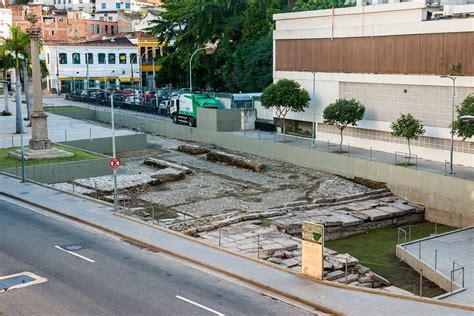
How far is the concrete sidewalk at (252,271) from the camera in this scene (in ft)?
76.8

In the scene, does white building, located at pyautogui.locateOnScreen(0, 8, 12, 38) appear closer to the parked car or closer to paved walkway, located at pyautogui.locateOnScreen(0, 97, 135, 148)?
paved walkway, located at pyautogui.locateOnScreen(0, 97, 135, 148)

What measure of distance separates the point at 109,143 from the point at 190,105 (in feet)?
41.9

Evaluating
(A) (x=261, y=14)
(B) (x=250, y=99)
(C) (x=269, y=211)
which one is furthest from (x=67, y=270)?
(A) (x=261, y=14)

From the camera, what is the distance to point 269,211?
40969 millimetres

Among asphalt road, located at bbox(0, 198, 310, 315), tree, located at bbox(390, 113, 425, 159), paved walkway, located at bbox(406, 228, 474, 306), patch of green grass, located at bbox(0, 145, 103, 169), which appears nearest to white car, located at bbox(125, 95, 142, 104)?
patch of green grass, located at bbox(0, 145, 103, 169)

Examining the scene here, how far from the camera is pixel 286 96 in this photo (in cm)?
6288

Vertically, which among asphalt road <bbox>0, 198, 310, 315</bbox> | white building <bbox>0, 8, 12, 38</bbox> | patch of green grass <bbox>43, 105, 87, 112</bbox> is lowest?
asphalt road <bbox>0, 198, 310, 315</bbox>

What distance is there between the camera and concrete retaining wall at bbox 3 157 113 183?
1924 inches

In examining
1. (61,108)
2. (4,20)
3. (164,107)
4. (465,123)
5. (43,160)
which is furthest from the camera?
(4,20)

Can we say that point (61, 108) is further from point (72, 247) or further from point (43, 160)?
point (72, 247)

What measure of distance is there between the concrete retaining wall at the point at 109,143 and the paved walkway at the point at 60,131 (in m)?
1.96

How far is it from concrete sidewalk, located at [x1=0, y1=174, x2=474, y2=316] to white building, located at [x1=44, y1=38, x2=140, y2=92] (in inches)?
3187

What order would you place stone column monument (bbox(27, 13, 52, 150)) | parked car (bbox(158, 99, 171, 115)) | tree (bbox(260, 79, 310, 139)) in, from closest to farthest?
stone column monument (bbox(27, 13, 52, 150)) < tree (bbox(260, 79, 310, 139)) < parked car (bbox(158, 99, 171, 115))

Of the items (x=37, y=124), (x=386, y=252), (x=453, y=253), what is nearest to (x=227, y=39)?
(x=37, y=124)
